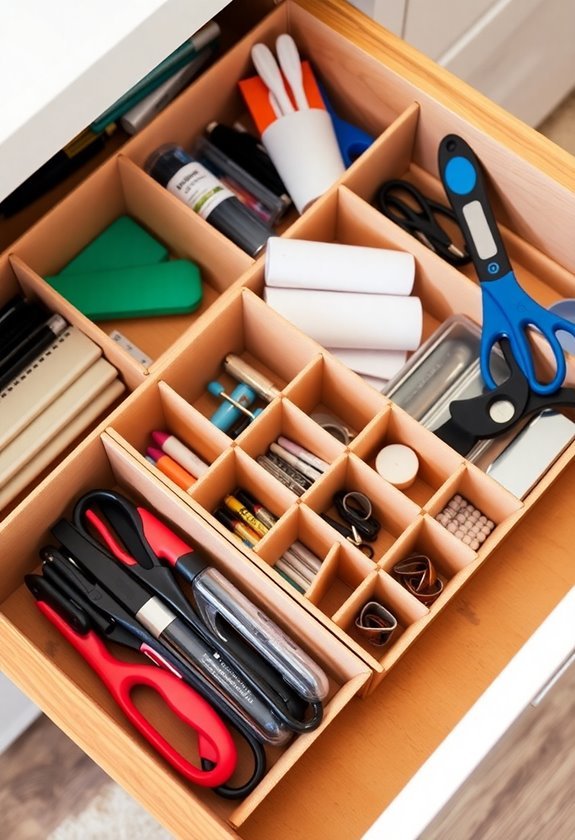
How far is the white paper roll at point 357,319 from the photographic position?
36.0 inches

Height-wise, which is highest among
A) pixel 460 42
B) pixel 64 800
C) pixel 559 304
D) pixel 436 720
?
pixel 460 42

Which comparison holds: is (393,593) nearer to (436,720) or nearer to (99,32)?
(436,720)

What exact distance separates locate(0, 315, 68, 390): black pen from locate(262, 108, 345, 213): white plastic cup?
10.0 inches

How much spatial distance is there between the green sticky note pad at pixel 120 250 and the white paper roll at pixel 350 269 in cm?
14

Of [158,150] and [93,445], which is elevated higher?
[158,150]

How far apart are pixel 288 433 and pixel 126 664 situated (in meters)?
0.24

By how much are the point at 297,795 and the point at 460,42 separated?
0.82 meters

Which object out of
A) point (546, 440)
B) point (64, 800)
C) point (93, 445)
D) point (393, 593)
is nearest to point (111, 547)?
point (93, 445)

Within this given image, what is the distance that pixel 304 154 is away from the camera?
96 cm

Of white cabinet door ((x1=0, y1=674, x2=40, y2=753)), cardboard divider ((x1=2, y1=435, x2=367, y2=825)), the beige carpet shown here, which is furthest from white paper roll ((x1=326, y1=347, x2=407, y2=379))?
the beige carpet

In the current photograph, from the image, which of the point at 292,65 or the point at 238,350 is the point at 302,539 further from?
the point at 292,65

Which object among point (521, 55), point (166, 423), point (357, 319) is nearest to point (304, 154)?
point (357, 319)

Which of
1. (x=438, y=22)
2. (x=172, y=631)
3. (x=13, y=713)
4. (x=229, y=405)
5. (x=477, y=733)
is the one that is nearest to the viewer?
(x=477, y=733)

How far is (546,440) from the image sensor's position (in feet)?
2.82
